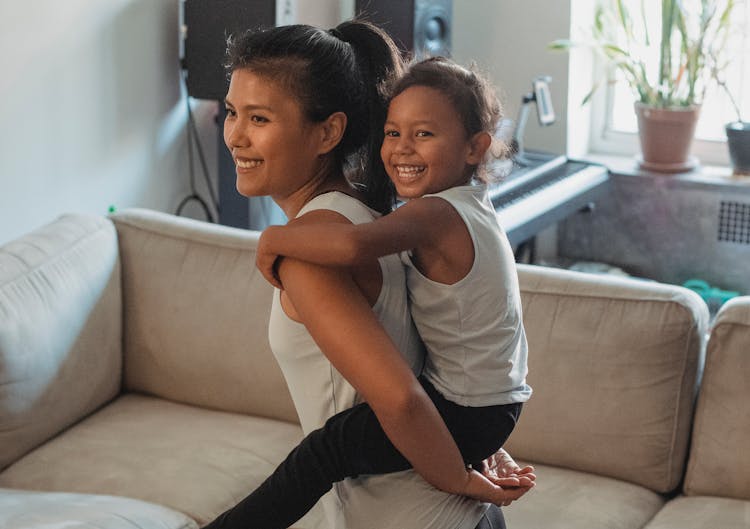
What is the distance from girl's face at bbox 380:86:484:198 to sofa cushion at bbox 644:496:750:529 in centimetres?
103

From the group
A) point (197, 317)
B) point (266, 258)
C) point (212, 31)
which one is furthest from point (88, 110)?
point (266, 258)

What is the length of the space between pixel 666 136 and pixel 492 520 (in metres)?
2.87

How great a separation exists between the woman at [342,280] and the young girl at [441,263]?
0.08 ft

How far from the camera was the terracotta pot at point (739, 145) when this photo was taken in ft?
12.9

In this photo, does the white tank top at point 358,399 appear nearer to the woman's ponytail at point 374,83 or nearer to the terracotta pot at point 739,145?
the woman's ponytail at point 374,83

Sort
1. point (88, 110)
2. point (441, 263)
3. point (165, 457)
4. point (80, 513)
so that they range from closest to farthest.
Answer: point (441, 263), point (80, 513), point (165, 457), point (88, 110)

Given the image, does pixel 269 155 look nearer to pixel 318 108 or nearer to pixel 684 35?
pixel 318 108

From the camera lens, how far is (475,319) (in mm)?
1278

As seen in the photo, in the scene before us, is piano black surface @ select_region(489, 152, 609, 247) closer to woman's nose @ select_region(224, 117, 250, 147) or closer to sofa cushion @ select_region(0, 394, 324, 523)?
sofa cushion @ select_region(0, 394, 324, 523)

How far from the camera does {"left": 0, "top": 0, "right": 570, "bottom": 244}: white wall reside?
317 centimetres

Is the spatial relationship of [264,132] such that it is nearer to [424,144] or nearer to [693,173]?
[424,144]

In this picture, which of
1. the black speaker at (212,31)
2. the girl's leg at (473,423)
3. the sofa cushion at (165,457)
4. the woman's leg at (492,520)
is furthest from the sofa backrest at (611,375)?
the black speaker at (212,31)

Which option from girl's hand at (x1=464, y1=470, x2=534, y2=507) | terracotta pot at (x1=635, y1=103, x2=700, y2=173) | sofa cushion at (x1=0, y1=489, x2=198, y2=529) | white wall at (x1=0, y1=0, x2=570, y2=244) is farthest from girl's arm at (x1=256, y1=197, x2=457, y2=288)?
terracotta pot at (x1=635, y1=103, x2=700, y2=173)

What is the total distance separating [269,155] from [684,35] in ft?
9.77
